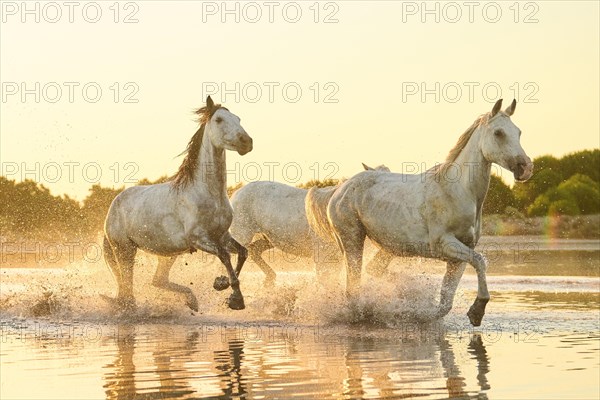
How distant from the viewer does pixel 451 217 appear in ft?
42.2

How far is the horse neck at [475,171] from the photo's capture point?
12828 mm

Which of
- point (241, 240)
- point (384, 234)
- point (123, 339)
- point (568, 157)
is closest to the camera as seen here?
point (123, 339)

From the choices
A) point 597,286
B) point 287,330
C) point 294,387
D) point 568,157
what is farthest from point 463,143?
point 568,157

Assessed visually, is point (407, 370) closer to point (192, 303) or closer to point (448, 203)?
point (448, 203)

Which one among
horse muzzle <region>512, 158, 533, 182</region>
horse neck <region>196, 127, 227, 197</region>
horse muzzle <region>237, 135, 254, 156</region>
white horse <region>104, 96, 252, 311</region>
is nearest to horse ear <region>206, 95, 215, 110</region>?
white horse <region>104, 96, 252, 311</region>

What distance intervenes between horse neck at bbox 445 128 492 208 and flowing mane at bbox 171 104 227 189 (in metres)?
2.98

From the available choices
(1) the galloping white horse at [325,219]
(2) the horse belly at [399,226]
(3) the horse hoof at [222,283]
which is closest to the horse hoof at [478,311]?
(2) the horse belly at [399,226]

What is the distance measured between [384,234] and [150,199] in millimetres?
2927

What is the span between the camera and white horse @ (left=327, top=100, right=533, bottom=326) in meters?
12.5

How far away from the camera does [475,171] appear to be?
505 inches

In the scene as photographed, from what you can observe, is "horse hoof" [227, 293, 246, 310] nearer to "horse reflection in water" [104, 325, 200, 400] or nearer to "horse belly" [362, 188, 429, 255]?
"horse reflection in water" [104, 325, 200, 400]

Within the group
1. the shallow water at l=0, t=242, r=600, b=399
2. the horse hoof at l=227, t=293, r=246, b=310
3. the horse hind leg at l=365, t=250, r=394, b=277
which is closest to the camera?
the shallow water at l=0, t=242, r=600, b=399

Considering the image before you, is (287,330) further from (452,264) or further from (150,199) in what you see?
(150,199)

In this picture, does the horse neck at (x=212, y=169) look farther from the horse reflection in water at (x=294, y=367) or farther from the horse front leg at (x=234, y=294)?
the horse reflection in water at (x=294, y=367)
